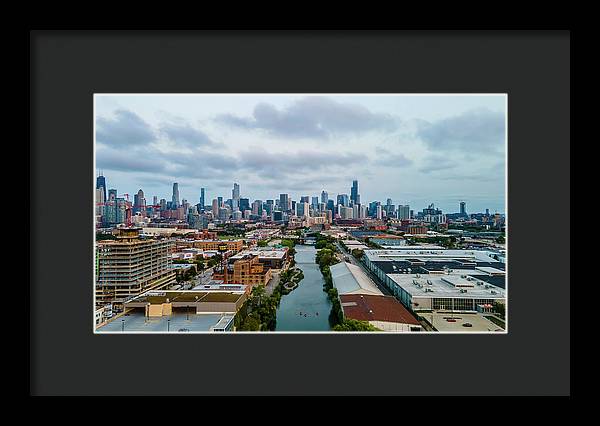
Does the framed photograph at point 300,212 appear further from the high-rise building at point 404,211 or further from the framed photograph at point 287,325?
the framed photograph at point 287,325

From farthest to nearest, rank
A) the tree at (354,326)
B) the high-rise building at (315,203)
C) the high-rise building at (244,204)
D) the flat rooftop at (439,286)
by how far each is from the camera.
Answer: the high-rise building at (315,203)
the high-rise building at (244,204)
the flat rooftop at (439,286)
the tree at (354,326)

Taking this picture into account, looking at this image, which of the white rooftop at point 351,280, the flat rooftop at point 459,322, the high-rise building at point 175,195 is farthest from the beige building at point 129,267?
the flat rooftop at point 459,322

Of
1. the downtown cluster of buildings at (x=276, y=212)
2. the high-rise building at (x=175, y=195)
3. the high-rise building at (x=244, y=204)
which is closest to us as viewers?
the downtown cluster of buildings at (x=276, y=212)

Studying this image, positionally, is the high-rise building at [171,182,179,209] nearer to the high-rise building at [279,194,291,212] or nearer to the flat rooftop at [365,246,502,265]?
the high-rise building at [279,194,291,212]

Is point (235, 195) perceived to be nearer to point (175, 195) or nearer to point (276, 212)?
point (276, 212)

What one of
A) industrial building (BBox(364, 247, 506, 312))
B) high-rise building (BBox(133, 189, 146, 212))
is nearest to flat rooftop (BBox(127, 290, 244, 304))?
high-rise building (BBox(133, 189, 146, 212))

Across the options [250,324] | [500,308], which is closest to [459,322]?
[500,308]
